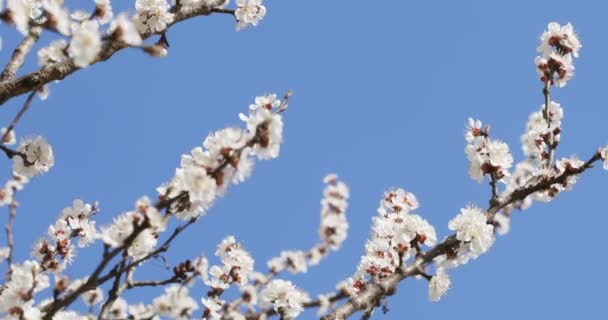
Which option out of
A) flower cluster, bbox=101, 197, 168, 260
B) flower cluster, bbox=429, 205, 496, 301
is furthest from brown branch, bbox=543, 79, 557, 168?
flower cluster, bbox=101, 197, 168, 260

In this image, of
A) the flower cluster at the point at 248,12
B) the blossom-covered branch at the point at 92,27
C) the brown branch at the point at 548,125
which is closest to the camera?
the blossom-covered branch at the point at 92,27

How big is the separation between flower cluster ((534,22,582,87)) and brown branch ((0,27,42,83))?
4062 mm

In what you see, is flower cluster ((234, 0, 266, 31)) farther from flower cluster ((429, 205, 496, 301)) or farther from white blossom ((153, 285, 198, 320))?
white blossom ((153, 285, 198, 320))

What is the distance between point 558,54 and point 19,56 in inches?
170

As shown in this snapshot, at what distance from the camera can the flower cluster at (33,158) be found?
5.06m

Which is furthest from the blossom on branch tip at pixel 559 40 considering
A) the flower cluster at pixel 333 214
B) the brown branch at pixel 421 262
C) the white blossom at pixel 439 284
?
the flower cluster at pixel 333 214

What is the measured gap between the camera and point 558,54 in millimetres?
6438

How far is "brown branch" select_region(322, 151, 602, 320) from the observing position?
483 centimetres

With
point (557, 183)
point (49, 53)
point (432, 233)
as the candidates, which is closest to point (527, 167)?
point (557, 183)

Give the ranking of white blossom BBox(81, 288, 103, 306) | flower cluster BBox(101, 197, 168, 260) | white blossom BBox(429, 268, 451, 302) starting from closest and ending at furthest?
flower cluster BBox(101, 197, 168, 260), white blossom BBox(81, 288, 103, 306), white blossom BBox(429, 268, 451, 302)

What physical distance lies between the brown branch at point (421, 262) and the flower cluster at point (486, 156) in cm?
23

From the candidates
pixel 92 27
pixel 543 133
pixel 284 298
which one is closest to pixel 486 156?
pixel 543 133

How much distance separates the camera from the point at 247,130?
135 inches

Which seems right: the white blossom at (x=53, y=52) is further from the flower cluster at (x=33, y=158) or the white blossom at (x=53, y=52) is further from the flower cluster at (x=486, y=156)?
the flower cluster at (x=486, y=156)
